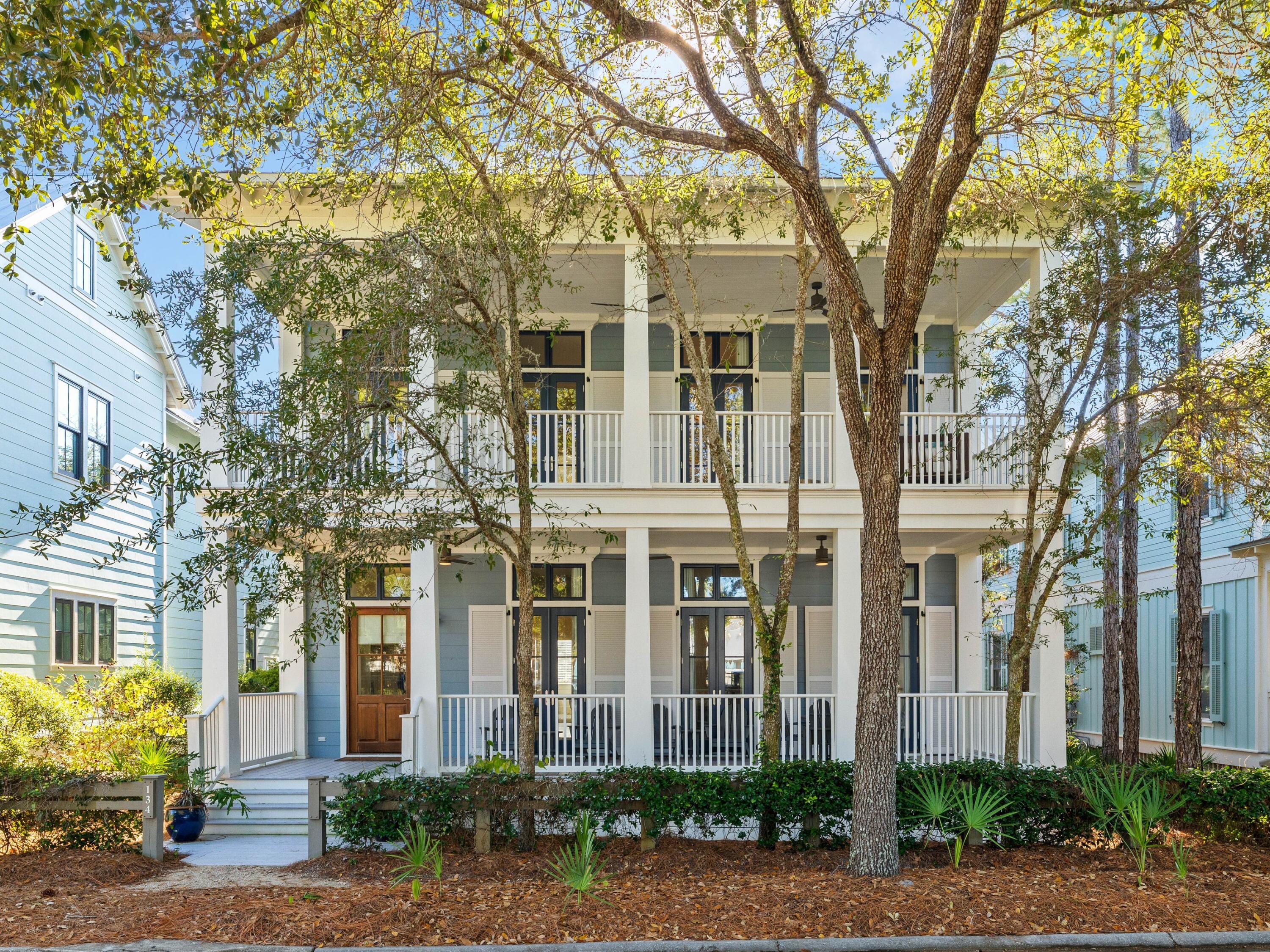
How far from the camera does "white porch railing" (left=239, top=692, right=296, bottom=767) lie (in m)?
12.7

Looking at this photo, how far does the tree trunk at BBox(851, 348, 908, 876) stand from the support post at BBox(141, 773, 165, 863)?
19.7 ft

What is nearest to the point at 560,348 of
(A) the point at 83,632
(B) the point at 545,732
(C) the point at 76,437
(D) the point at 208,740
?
(B) the point at 545,732

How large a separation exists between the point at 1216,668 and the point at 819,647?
7164 mm

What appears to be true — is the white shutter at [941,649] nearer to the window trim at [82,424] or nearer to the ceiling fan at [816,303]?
the ceiling fan at [816,303]

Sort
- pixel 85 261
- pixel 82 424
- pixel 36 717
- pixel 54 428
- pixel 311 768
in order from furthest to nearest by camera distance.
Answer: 1. pixel 85 261
2. pixel 82 424
3. pixel 54 428
4. pixel 311 768
5. pixel 36 717

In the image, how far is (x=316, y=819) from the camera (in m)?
9.02

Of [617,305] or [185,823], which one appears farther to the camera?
[617,305]

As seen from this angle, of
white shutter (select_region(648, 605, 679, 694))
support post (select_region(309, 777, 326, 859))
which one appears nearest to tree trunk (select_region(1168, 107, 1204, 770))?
white shutter (select_region(648, 605, 679, 694))

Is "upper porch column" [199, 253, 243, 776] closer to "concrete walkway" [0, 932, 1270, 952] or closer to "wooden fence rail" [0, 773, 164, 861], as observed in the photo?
"wooden fence rail" [0, 773, 164, 861]

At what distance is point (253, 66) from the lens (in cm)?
705

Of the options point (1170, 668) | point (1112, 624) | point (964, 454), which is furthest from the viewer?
point (1170, 668)

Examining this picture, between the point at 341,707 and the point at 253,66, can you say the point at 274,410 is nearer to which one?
the point at 253,66

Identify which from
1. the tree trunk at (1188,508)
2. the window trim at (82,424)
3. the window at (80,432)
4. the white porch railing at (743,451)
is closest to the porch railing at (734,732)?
the white porch railing at (743,451)

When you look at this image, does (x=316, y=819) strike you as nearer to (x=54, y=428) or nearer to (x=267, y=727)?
(x=267, y=727)
